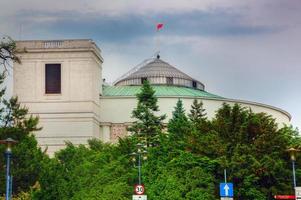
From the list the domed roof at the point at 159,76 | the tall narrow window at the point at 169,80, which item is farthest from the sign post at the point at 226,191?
the tall narrow window at the point at 169,80

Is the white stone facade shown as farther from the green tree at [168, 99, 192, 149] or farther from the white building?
the green tree at [168, 99, 192, 149]

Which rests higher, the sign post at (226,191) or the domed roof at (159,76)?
the domed roof at (159,76)

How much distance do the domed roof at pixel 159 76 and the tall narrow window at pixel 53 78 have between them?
812 inches

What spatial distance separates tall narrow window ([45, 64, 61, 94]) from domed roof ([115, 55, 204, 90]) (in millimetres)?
20636

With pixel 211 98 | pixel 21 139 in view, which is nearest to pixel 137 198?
pixel 21 139

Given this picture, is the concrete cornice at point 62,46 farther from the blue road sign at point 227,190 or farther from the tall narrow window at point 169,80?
the blue road sign at point 227,190

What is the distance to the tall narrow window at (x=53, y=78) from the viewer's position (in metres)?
101

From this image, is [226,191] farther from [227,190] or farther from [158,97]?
[158,97]

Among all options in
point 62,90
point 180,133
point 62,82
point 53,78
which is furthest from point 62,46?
point 180,133

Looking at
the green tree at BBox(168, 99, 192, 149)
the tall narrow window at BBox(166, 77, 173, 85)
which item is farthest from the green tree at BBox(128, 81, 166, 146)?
the tall narrow window at BBox(166, 77, 173, 85)

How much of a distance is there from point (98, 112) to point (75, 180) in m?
53.1

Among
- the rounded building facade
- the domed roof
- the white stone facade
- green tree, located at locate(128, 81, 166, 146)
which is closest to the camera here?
green tree, located at locate(128, 81, 166, 146)

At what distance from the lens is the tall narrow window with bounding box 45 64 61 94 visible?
101312 millimetres

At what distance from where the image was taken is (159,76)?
120 meters
